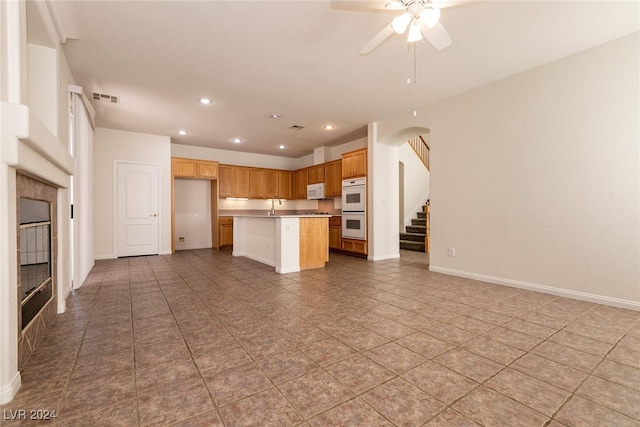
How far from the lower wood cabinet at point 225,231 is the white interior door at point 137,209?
5.15ft

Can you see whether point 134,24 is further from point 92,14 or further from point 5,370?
point 5,370

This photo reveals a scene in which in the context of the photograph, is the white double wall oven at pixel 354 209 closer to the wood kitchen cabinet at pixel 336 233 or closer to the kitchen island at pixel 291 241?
the wood kitchen cabinet at pixel 336 233

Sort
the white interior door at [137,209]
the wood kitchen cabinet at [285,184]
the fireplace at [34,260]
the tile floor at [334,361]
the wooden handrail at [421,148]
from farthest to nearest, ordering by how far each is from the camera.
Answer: the wood kitchen cabinet at [285,184] < the wooden handrail at [421,148] < the white interior door at [137,209] < the fireplace at [34,260] < the tile floor at [334,361]

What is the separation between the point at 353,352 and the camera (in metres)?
2.04

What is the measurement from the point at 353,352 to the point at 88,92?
5231 mm

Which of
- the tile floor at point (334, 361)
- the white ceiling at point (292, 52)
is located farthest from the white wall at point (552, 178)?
the tile floor at point (334, 361)

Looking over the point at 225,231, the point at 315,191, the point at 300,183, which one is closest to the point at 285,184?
the point at 300,183

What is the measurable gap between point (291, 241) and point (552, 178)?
3.71 metres

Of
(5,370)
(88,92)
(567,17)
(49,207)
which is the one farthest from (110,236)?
(567,17)

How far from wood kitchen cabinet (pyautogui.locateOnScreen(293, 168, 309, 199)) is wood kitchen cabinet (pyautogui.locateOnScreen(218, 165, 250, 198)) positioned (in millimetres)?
1516

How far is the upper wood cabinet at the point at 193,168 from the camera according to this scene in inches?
283

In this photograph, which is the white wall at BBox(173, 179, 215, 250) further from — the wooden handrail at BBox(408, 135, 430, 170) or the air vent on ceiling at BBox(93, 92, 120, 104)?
the wooden handrail at BBox(408, 135, 430, 170)

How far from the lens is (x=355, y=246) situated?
6402 millimetres

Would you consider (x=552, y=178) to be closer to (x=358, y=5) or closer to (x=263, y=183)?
(x=358, y=5)
